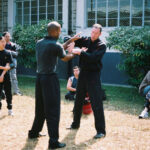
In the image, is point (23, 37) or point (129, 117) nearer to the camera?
point (129, 117)

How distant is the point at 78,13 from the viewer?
42.5ft

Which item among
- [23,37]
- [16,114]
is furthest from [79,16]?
[16,114]

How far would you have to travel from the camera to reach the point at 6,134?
18.7 ft

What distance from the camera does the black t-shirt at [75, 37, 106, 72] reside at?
17.6 ft

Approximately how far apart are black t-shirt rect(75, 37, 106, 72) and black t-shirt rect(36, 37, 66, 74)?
0.61 metres

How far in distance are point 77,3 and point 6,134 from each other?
27.4 ft

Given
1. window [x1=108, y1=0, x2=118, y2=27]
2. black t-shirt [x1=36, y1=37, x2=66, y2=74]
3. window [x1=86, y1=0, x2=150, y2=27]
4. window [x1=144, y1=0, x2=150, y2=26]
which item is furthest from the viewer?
window [x1=108, y1=0, x2=118, y2=27]

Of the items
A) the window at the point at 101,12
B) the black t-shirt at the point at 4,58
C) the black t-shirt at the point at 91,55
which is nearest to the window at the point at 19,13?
the window at the point at 101,12

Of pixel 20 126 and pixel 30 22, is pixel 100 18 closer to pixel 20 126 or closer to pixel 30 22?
pixel 30 22

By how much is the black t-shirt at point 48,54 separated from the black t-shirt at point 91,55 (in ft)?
2.00

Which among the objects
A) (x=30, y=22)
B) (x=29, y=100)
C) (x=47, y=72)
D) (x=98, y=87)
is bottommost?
(x=29, y=100)

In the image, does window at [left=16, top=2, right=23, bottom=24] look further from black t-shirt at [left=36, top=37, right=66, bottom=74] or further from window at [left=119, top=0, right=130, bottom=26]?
black t-shirt at [left=36, top=37, right=66, bottom=74]

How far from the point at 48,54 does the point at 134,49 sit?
4.95 meters

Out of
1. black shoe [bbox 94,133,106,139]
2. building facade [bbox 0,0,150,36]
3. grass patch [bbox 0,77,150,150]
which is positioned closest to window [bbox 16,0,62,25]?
building facade [bbox 0,0,150,36]
